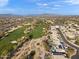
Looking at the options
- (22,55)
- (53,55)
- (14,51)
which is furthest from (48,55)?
(14,51)

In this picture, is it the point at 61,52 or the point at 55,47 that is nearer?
the point at 61,52

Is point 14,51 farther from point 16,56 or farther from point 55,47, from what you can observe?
point 55,47

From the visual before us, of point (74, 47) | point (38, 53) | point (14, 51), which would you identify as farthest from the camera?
point (74, 47)

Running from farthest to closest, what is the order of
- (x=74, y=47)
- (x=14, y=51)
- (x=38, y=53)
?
(x=74, y=47) → (x=14, y=51) → (x=38, y=53)

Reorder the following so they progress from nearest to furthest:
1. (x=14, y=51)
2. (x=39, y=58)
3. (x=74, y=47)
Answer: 1. (x=39, y=58)
2. (x=14, y=51)
3. (x=74, y=47)

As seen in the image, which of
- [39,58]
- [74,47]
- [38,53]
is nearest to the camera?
[39,58]

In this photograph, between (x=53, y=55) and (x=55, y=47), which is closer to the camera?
(x=53, y=55)

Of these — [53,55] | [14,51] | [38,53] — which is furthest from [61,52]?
[14,51]

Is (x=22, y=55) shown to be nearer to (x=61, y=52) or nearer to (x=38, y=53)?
(x=38, y=53)
